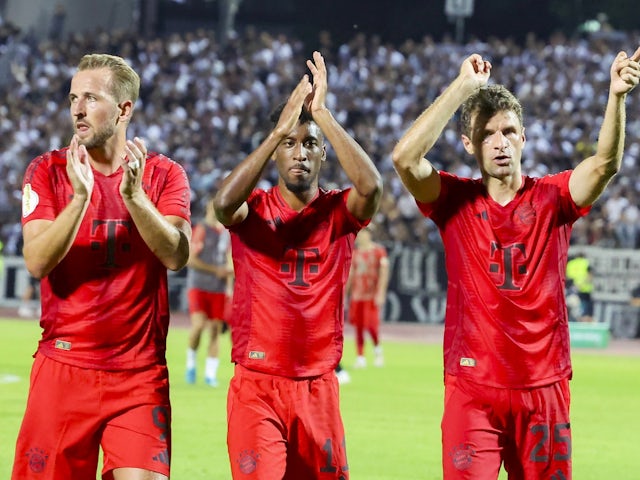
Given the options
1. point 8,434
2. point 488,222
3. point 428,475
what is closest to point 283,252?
point 488,222

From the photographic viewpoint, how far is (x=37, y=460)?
5.59 meters

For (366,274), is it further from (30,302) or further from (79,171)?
(79,171)

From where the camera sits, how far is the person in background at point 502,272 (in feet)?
19.2

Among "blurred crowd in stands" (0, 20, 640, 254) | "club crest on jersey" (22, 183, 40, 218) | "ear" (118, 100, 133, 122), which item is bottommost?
"club crest on jersey" (22, 183, 40, 218)

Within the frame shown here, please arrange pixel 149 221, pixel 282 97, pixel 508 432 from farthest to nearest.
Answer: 1. pixel 282 97
2. pixel 508 432
3. pixel 149 221

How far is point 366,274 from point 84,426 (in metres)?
14.3

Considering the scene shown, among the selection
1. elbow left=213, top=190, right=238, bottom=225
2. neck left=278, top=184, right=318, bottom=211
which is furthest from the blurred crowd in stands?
elbow left=213, top=190, right=238, bottom=225

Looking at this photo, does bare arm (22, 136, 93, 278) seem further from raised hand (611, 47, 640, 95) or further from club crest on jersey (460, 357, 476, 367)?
raised hand (611, 47, 640, 95)

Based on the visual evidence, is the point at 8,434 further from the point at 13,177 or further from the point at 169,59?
the point at 169,59

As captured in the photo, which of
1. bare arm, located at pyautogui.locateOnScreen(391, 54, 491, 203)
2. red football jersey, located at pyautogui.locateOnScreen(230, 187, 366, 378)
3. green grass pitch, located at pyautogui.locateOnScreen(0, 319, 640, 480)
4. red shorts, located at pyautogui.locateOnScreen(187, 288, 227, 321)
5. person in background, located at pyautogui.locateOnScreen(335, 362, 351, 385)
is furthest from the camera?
person in background, located at pyautogui.locateOnScreen(335, 362, 351, 385)

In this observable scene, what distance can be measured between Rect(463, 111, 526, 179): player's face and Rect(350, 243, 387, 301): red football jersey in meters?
13.5

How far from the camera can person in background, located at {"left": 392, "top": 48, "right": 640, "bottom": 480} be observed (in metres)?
5.84

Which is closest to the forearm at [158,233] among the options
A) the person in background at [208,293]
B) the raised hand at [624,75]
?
the raised hand at [624,75]

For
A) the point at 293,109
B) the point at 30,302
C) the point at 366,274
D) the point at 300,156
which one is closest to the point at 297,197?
the point at 300,156
